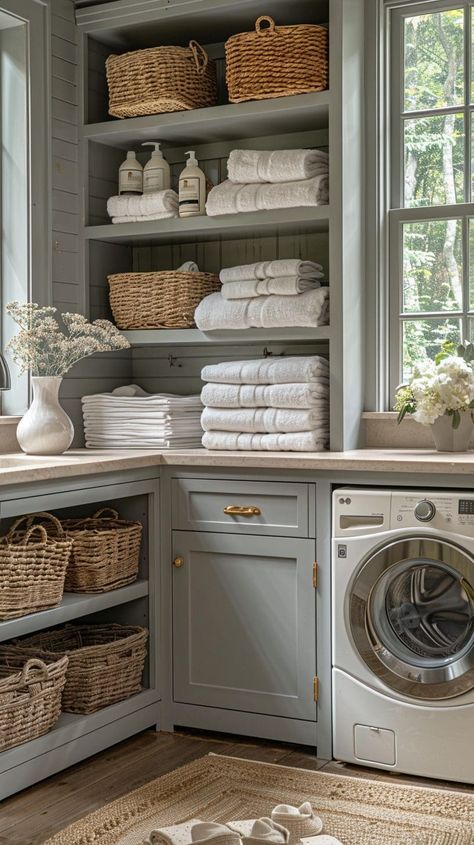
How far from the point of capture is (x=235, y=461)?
128 inches

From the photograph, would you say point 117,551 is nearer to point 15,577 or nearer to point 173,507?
point 173,507

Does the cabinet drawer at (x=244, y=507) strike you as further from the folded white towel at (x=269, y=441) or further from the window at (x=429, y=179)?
the window at (x=429, y=179)

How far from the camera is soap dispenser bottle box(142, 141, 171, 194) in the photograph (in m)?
3.90

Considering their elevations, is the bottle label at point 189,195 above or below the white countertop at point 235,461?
above

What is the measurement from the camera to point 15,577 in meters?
2.82

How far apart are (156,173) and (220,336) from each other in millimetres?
729

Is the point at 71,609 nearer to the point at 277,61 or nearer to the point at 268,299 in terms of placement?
the point at 268,299

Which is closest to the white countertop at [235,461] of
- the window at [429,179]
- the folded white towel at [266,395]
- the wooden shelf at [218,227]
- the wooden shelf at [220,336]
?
the folded white towel at [266,395]

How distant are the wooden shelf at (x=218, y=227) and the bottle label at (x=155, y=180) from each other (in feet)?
0.53

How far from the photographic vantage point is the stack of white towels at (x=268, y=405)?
3439 mm

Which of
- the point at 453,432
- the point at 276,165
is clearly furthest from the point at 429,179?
the point at 453,432

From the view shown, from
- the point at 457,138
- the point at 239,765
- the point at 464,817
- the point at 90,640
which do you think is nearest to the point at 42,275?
the point at 90,640

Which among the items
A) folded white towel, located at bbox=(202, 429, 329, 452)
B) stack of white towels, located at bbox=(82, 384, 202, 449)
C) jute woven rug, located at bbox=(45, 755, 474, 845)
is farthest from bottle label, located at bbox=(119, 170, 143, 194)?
jute woven rug, located at bbox=(45, 755, 474, 845)

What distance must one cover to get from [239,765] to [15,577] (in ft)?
2.97
